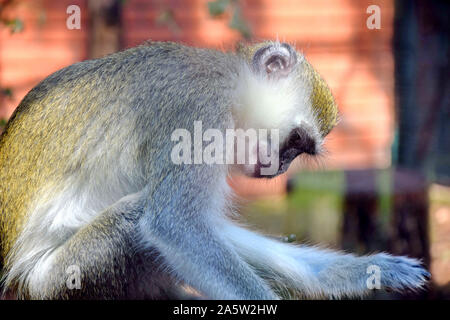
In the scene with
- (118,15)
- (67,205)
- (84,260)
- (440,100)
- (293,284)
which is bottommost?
(293,284)

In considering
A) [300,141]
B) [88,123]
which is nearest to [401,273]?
[300,141]

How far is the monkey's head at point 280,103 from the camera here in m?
2.62

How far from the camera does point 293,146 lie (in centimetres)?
280

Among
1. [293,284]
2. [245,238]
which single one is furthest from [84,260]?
[293,284]

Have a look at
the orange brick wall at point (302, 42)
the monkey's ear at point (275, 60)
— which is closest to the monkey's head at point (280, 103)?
the monkey's ear at point (275, 60)

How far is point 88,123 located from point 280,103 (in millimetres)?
935

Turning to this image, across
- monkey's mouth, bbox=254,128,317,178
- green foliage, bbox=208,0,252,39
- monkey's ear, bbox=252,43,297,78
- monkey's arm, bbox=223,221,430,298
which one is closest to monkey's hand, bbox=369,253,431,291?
monkey's arm, bbox=223,221,430,298

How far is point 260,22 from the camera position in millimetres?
8141

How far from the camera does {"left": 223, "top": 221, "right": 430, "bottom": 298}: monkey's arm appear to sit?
284cm

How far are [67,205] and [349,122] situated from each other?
6.48 m

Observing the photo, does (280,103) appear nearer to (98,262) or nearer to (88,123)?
(88,123)

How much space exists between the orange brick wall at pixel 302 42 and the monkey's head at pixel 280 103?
4.45m

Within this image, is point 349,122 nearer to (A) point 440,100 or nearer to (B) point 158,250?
(A) point 440,100

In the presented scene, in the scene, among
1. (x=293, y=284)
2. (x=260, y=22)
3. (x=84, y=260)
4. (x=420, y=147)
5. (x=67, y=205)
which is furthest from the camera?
(x=260, y=22)
